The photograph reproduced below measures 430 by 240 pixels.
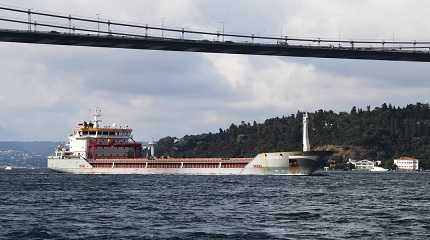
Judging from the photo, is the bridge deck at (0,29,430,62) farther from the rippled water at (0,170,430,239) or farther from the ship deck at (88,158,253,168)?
the ship deck at (88,158,253,168)

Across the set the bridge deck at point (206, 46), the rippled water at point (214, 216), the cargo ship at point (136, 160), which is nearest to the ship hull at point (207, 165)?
the cargo ship at point (136, 160)

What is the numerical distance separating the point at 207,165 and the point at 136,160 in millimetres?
12537

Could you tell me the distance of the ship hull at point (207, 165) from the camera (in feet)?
377

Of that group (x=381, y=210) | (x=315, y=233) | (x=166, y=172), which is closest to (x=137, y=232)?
(x=315, y=233)

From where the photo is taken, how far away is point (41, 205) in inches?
2079

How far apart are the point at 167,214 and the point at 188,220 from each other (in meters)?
3.65

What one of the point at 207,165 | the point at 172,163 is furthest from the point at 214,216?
the point at 172,163

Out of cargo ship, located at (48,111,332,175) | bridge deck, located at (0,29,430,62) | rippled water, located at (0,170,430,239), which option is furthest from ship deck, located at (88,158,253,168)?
rippled water, located at (0,170,430,239)

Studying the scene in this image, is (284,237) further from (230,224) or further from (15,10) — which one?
(15,10)

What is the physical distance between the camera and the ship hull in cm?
11500

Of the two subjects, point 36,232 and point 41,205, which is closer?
point 36,232

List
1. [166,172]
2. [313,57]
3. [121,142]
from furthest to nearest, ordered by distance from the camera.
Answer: [121,142] → [166,172] → [313,57]

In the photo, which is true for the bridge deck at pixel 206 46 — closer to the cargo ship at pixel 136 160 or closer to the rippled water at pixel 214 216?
the rippled water at pixel 214 216

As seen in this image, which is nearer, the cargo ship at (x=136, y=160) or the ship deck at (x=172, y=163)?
the cargo ship at (x=136, y=160)
